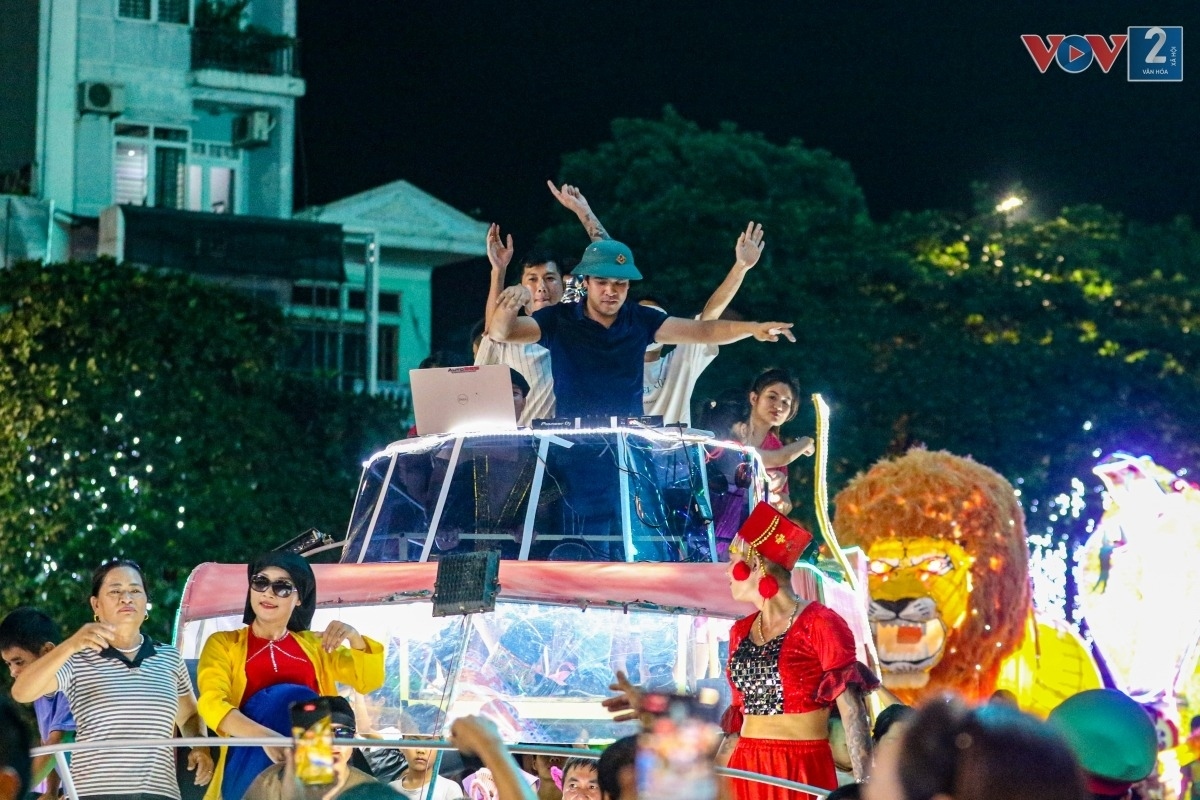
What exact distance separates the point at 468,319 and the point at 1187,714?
82.7 ft

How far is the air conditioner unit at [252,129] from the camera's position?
1344 inches

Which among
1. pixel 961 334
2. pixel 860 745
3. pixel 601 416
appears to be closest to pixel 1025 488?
pixel 961 334

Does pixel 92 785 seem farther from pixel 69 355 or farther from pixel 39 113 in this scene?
pixel 39 113

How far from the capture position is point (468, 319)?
3878cm

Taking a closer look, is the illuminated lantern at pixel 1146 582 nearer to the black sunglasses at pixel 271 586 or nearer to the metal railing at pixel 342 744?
the black sunglasses at pixel 271 586

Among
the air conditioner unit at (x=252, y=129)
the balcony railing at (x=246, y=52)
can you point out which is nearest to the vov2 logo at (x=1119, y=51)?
the balcony railing at (x=246, y=52)

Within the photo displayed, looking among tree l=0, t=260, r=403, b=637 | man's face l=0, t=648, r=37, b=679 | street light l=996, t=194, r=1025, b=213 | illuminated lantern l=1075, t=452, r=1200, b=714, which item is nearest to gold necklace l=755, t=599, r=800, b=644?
man's face l=0, t=648, r=37, b=679

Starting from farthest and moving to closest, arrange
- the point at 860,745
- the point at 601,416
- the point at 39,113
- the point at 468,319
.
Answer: the point at 468,319 < the point at 39,113 < the point at 601,416 < the point at 860,745

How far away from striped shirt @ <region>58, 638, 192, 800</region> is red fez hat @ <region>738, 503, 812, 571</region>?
7.13 ft

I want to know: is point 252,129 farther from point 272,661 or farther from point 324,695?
point 324,695

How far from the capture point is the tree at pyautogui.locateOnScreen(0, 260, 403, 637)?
69.1 feet

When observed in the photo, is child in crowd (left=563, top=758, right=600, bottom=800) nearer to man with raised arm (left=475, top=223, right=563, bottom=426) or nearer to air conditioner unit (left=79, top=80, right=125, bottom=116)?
man with raised arm (left=475, top=223, right=563, bottom=426)

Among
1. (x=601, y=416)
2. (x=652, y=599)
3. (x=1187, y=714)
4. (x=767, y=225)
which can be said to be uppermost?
(x=767, y=225)

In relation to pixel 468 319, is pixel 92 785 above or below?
below
